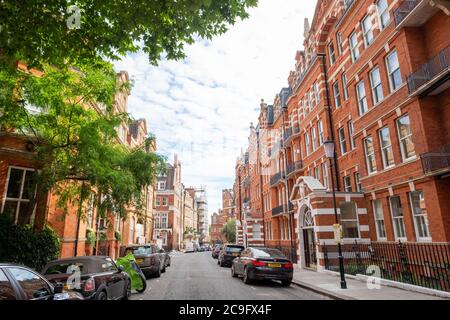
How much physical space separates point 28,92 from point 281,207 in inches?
969

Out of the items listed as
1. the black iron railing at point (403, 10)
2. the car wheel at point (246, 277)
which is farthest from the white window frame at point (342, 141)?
the car wheel at point (246, 277)

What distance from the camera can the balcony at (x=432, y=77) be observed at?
1171 cm

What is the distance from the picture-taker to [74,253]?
57.3ft

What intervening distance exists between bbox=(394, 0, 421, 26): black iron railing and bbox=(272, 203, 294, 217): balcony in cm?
1796

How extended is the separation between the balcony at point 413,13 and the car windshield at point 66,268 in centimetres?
1544

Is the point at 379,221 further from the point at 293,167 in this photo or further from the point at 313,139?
→ the point at 293,167

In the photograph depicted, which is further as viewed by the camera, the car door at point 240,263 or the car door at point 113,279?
the car door at point 240,263

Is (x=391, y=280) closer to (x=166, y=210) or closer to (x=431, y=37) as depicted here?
(x=431, y=37)

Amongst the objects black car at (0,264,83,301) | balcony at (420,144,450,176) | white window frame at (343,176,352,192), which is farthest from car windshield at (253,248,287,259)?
black car at (0,264,83,301)

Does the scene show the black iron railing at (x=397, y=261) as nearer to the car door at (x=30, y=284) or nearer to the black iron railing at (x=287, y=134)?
the car door at (x=30, y=284)

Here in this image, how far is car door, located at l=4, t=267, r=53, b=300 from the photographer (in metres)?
4.82

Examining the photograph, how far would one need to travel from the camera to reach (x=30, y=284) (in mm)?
5176

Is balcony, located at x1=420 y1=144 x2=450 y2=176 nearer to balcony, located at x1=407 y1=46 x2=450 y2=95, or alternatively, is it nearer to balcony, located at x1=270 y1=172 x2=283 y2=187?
balcony, located at x1=407 y1=46 x2=450 y2=95
